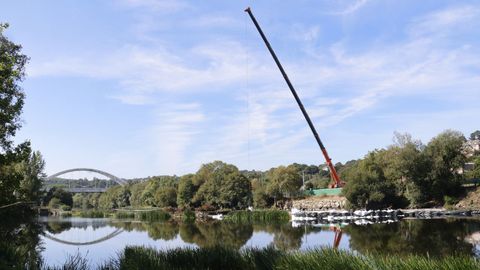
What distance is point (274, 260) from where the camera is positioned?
1390 cm

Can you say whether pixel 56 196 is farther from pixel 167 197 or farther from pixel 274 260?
pixel 274 260

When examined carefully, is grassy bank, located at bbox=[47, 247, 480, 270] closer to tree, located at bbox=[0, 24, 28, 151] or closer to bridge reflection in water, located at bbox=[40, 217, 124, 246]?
tree, located at bbox=[0, 24, 28, 151]

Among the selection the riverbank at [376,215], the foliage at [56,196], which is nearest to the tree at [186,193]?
the riverbank at [376,215]

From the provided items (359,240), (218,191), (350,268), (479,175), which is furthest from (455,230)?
(218,191)

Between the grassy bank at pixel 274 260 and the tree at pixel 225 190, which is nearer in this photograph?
the grassy bank at pixel 274 260

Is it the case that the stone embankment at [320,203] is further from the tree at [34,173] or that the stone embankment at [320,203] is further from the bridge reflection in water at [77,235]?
the tree at [34,173]

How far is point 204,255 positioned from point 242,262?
1.32 m

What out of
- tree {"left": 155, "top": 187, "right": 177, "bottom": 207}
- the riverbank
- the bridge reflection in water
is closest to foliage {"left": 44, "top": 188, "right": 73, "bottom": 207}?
tree {"left": 155, "top": 187, "right": 177, "bottom": 207}

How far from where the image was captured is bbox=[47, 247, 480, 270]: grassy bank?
36.6 feet

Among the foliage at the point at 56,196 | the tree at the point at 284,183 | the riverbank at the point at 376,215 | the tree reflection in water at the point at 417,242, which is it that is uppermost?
the foliage at the point at 56,196

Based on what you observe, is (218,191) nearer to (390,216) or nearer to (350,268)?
(390,216)

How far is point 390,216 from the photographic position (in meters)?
51.7

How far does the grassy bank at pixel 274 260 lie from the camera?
11156mm

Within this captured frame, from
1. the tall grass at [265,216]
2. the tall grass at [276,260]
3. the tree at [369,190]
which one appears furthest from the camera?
the tree at [369,190]
